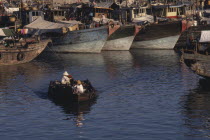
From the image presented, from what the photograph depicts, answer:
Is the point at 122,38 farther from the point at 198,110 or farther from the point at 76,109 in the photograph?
the point at 198,110

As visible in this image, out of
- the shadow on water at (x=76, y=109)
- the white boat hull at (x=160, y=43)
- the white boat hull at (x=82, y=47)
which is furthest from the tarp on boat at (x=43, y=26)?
the shadow on water at (x=76, y=109)

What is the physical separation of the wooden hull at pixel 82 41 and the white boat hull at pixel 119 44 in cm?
433

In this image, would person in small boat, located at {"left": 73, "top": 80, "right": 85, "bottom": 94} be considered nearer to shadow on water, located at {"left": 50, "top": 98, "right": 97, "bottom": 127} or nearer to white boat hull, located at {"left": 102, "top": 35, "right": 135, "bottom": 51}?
shadow on water, located at {"left": 50, "top": 98, "right": 97, "bottom": 127}

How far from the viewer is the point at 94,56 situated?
72.6 metres

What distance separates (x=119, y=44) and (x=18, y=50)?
22119 mm

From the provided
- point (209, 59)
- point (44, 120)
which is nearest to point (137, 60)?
point (209, 59)

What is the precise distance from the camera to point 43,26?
74688 millimetres

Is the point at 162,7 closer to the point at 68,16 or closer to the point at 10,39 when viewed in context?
the point at 68,16

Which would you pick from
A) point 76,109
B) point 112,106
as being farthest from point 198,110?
point 76,109

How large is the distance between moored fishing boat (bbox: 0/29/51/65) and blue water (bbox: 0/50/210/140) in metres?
1.18

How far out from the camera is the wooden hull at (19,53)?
202 feet

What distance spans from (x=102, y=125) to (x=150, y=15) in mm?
59835

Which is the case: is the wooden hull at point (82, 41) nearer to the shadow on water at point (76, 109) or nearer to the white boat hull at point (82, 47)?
the white boat hull at point (82, 47)

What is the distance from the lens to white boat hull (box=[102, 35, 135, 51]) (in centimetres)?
7944
